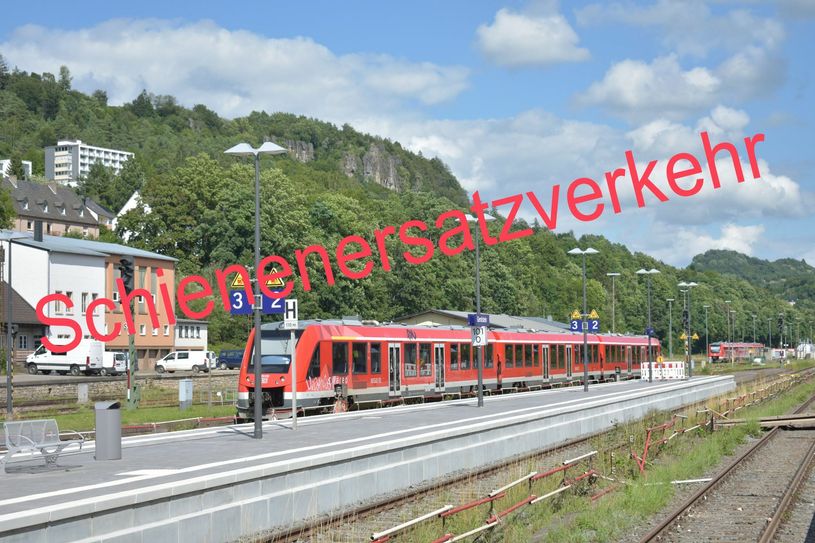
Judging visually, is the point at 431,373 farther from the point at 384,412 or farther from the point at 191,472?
the point at 191,472

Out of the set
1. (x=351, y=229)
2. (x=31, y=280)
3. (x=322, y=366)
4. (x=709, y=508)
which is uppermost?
(x=351, y=229)

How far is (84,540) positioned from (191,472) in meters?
4.07

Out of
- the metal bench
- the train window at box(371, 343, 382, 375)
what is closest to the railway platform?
the metal bench

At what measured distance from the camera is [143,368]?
7762cm

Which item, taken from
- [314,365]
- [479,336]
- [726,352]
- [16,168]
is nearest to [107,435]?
[314,365]

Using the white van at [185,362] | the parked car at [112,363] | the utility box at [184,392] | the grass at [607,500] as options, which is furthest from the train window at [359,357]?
the white van at [185,362]

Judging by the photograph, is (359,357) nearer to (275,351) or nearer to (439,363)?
(275,351)

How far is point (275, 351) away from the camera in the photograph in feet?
106

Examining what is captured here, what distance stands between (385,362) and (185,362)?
124ft

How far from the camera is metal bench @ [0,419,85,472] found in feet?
54.1

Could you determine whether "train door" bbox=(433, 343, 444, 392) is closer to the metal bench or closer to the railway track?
the railway track

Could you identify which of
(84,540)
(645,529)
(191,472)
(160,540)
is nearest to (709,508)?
(645,529)

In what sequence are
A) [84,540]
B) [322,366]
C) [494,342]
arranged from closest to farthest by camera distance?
[84,540]
[322,366]
[494,342]

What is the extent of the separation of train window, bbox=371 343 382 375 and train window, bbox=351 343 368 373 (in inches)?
19.0
